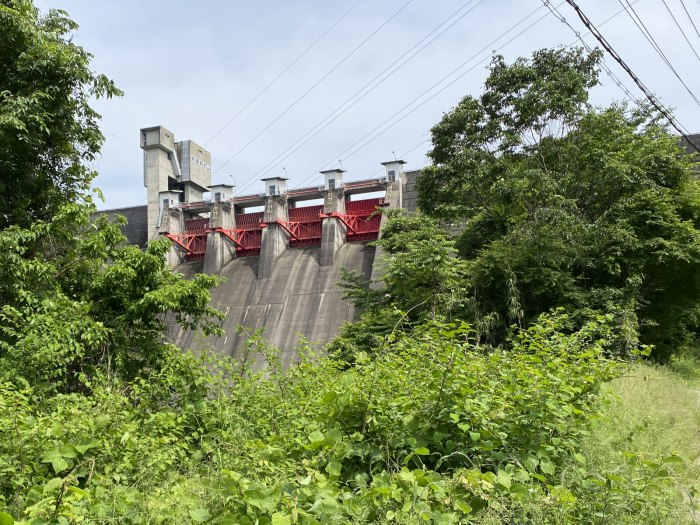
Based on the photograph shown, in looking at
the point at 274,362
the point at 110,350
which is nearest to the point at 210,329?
the point at 110,350

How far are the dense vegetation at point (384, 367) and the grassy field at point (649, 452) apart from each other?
0.10ft

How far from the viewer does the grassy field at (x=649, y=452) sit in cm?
330

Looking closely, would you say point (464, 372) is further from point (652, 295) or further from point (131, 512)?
point (652, 295)

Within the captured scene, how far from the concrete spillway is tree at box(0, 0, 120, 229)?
1255 centimetres

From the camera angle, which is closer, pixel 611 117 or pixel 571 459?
pixel 571 459

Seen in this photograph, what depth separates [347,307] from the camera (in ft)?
69.9

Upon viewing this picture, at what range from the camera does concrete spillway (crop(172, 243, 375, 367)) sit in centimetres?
2148

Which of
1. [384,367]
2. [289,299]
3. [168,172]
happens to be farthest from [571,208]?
[168,172]

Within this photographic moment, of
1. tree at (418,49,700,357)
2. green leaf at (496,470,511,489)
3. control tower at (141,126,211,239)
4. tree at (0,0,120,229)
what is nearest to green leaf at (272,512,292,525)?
green leaf at (496,470,511,489)

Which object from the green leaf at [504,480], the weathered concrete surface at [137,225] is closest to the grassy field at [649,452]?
the green leaf at [504,480]

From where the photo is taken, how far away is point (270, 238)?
972 inches

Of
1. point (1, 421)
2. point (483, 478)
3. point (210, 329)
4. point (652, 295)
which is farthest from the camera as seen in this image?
point (652, 295)

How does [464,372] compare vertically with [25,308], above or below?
below

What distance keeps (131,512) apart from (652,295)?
11428 mm
